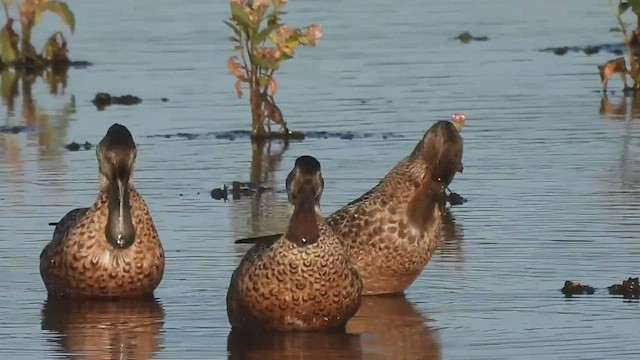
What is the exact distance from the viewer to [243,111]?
17312mm

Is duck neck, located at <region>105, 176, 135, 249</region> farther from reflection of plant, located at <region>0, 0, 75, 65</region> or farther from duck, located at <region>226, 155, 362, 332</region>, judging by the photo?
reflection of plant, located at <region>0, 0, 75, 65</region>

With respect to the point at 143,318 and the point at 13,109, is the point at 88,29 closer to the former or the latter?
the point at 13,109

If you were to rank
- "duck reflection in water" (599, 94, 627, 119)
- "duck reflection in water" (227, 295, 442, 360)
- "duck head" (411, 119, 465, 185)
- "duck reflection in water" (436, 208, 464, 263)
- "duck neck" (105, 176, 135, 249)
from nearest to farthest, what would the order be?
"duck reflection in water" (227, 295, 442, 360)
"duck neck" (105, 176, 135, 249)
"duck head" (411, 119, 465, 185)
"duck reflection in water" (436, 208, 464, 263)
"duck reflection in water" (599, 94, 627, 119)

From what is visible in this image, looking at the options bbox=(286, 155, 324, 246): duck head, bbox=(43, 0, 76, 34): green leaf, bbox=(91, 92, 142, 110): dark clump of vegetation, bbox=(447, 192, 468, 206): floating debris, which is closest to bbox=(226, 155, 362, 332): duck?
bbox=(286, 155, 324, 246): duck head

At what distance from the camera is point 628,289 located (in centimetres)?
1023

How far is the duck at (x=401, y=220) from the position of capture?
10.7 meters

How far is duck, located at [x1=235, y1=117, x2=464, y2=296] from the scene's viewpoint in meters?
10.7

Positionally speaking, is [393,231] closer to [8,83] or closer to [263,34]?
[263,34]

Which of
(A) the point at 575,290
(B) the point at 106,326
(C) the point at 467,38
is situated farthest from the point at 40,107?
(A) the point at 575,290

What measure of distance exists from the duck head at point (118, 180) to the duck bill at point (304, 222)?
4.30 feet

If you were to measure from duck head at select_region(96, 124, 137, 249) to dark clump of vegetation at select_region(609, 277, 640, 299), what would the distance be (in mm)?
2474

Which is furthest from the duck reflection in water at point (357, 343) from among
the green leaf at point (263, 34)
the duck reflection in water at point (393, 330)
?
the green leaf at point (263, 34)

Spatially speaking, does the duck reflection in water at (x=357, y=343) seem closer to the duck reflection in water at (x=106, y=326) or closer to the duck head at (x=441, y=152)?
the duck reflection in water at (x=106, y=326)

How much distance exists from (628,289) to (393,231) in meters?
1.31
